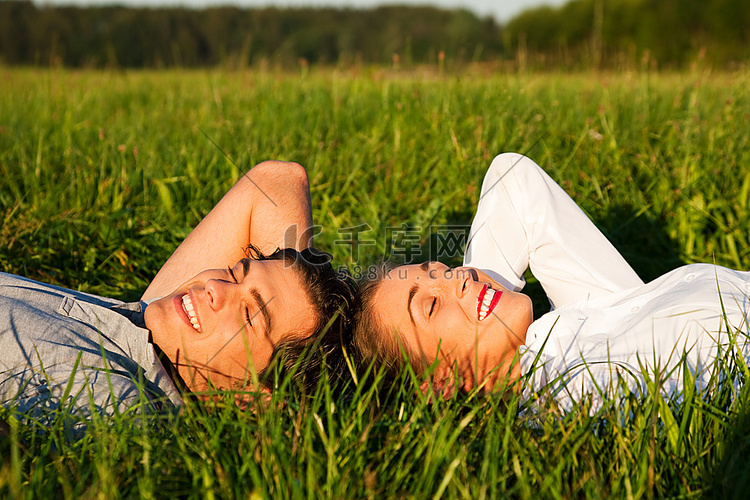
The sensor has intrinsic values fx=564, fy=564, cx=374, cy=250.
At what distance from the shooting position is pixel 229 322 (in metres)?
1.98

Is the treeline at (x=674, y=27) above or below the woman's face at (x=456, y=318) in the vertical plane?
above

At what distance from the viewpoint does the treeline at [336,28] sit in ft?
52.2

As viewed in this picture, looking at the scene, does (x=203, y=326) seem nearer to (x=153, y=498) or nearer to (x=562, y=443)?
(x=153, y=498)

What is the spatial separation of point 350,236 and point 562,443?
6.88ft

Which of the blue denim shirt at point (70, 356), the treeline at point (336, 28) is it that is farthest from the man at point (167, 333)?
the treeline at point (336, 28)

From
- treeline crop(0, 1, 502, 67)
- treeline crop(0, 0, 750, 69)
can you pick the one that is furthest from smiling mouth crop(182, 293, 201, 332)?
treeline crop(0, 1, 502, 67)

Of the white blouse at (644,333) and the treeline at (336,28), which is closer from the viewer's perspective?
the white blouse at (644,333)

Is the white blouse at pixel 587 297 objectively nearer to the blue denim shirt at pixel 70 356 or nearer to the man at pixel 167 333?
the man at pixel 167 333

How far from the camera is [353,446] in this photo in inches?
56.9

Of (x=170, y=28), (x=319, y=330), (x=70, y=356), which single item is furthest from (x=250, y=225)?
(x=170, y=28)

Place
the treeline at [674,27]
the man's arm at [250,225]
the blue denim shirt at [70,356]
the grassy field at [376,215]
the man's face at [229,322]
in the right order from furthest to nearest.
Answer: the treeline at [674,27] < the man's arm at [250,225] < the man's face at [229,322] < the blue denim shirt at [70,356] < the grassy field at [376,215]

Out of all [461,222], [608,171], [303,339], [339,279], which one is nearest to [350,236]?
[461,222]

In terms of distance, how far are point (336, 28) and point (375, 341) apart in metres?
20.5

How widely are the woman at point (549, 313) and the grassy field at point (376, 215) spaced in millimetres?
256
